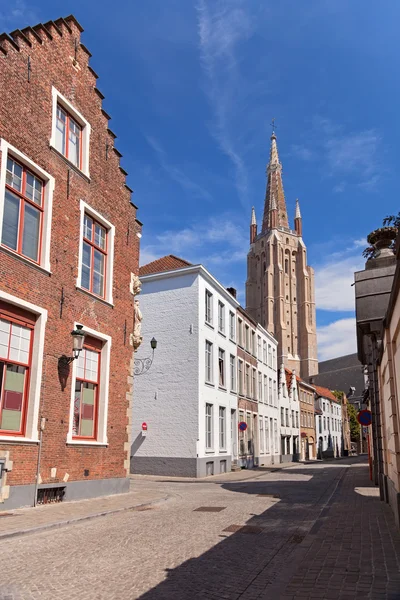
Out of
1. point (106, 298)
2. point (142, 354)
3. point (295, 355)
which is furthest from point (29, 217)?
point (295, 355)

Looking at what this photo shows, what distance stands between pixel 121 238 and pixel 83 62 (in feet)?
17.5

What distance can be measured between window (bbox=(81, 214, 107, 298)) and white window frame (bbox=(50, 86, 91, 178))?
1551mm

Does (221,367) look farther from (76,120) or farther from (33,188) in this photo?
(33,188)

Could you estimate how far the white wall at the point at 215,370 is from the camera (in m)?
26.4

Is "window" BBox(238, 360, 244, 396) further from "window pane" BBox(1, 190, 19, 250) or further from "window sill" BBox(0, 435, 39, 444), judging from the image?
"window pane" BBox(1, 190, 19, 250)

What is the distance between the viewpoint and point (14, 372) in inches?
457

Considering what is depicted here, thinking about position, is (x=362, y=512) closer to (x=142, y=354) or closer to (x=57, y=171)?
(x=57, y=171)

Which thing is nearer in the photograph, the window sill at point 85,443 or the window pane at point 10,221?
the window pane at point 10,221

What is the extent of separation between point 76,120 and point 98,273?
445 centimetres

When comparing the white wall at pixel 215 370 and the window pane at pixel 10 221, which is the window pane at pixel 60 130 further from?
the white wall at pixel 215 370

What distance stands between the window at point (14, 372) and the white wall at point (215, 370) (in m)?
14.8

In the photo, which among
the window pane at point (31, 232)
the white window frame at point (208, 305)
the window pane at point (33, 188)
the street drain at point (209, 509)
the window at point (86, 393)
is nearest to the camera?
the street drain at point (209, 509)

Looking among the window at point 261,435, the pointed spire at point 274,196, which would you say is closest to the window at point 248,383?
the window at point 261,435

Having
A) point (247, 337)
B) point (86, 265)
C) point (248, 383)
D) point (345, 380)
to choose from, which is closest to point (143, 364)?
point (248, 383)
